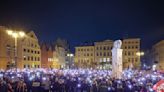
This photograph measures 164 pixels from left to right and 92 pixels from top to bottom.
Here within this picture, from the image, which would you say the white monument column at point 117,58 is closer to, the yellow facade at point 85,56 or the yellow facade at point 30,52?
the yellow facade at point 30,52

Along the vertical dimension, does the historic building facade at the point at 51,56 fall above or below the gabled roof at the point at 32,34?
below

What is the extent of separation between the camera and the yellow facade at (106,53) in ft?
396

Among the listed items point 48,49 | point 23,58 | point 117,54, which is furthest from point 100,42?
point 117,54

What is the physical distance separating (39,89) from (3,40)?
2297 inches

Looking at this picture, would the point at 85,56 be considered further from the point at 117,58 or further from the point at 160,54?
the point at 117,58

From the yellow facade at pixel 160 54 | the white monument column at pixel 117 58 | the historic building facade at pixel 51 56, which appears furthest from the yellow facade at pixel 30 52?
the white monument column at pixel 117 58

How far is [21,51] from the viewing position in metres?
88.1

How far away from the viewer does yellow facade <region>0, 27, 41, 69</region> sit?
258 ft

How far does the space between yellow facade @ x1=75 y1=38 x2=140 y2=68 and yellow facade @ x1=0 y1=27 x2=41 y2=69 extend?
31.9 meters

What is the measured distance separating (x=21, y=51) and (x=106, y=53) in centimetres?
4845

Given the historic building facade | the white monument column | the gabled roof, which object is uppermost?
the gabled roof

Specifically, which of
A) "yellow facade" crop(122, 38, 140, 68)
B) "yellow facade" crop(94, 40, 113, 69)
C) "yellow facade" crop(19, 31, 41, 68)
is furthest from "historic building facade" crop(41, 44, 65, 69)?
"yellow facade" crop(122, 38, 140, 68)

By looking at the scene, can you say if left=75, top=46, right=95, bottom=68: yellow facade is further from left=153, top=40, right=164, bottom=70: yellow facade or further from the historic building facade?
left=153, top=40, right=164, bottom=70: yellow facade

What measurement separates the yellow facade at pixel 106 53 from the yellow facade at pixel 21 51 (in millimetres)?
31915
